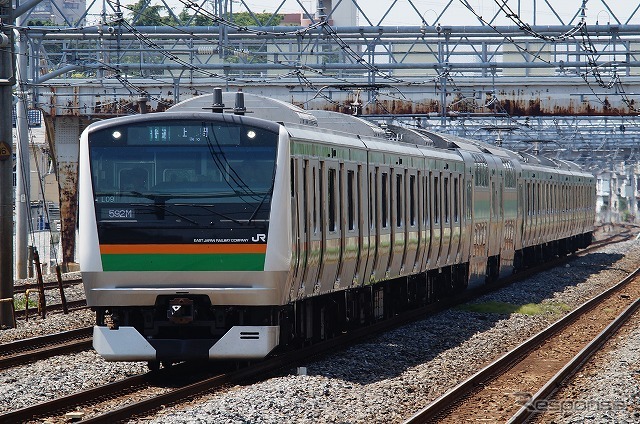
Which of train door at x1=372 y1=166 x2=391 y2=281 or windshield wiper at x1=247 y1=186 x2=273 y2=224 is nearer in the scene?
windshield wiper at x1=247 y1=186 x2=273 y2=224

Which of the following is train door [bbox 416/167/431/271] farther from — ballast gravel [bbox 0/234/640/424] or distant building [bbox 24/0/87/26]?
distant building [bbox 24/0/87/26]

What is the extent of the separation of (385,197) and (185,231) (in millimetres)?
5452

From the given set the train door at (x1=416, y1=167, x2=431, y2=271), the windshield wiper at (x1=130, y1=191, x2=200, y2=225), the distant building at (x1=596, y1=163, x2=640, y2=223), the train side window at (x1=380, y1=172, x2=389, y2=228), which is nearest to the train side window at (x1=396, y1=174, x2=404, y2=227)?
the train side window at (x1=380, y1=172, x2=389, y2=228)

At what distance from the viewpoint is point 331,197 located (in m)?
14.8

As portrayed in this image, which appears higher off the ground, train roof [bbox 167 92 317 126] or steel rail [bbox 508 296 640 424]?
train roof [bbox 167 92 317 126]

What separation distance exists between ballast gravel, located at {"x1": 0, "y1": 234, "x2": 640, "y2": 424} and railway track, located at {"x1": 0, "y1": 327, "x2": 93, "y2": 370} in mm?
268

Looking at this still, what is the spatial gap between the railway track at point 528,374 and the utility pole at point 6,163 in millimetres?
6982

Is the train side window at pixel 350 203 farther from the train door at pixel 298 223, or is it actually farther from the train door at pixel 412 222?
the train door at pixel 412 222

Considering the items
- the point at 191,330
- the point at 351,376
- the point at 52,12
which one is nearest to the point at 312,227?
the point at 351,376

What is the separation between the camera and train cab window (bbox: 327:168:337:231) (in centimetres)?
1471

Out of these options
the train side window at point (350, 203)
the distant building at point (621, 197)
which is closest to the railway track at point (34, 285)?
the train side window at point (350, 203)

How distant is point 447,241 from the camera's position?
22.3 metres

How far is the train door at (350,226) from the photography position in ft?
50.5

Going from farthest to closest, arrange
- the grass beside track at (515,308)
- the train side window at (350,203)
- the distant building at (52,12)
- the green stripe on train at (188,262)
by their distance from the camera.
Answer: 1. the distant building at (52,12)
2. the grass beside track at (515,308)
3. the train side window at (350,203)
4. the green stripe on train at (188,262)
